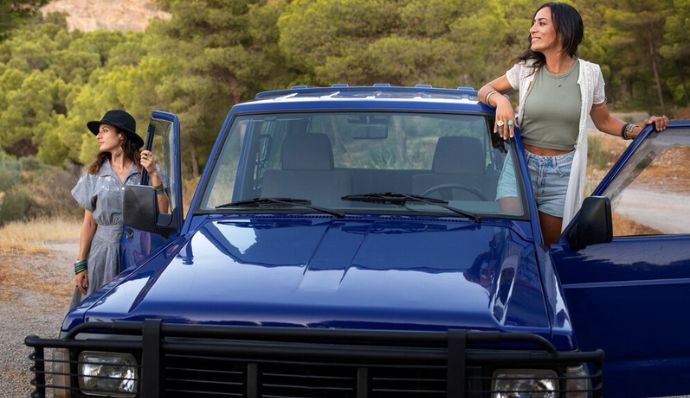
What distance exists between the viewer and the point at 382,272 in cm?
377

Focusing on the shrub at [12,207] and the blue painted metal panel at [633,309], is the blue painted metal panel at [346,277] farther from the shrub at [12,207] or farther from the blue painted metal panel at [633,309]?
the shrub at [12,207]

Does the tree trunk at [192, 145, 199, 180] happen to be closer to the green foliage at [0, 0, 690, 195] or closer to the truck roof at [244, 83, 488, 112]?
the green foliage at [0, 0, 690, 195]

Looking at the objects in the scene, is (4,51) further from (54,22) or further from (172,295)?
(172,295)

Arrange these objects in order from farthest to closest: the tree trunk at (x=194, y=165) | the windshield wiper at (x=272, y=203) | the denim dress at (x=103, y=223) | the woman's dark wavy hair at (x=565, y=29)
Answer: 1. the tree trunk at (x=194, y=165)
2. the denim dress at (x=103, y=223)
3. the woman's dark wavy hair at (x=565, y=29)
4. the windshield wiper at (x=272, y=203)

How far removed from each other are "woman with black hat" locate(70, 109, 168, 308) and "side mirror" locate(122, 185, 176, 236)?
52.4 inches

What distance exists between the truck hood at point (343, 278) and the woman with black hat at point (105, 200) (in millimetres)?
1838

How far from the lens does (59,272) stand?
1463 cm

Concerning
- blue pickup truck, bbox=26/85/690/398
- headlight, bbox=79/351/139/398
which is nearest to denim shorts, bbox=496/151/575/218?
blue pickup truck, bbox=26/85/690/398

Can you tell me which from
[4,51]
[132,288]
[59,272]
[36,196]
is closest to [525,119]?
[132,288]

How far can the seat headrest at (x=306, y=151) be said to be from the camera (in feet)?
16.6

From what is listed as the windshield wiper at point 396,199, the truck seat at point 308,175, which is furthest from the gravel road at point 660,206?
the truck seat at point 308,175

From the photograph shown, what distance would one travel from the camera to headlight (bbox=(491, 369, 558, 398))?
3.35 metres

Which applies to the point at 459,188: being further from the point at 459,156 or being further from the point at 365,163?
the point at 365,163

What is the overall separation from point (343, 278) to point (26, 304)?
8785mm
